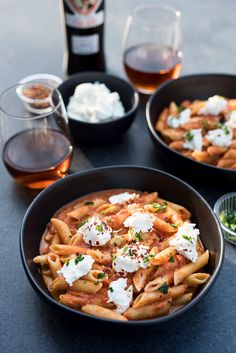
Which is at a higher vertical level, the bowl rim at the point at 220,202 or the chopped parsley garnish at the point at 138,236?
the chopped parsley garnish at the point at 138,236

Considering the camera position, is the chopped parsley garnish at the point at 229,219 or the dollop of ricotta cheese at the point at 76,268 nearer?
the dollop of ricotta cheese at the point at 76,268

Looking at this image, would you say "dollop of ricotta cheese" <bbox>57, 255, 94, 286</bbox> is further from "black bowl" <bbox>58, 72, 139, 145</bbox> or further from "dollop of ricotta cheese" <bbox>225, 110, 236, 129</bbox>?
"dollop of ricotta cheese" <bbox>225, 110, 236, 129</bbox>

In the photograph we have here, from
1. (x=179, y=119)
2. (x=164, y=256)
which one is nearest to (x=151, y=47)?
(x=179, y=119)

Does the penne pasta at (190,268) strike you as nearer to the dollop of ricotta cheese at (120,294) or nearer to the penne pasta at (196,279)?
the penne pasta at (196,279)

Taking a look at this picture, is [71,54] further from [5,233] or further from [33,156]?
[5,233]

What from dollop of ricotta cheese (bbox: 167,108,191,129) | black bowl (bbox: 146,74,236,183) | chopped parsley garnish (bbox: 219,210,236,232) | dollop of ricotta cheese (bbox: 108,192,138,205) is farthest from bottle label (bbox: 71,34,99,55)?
chopped parsley garnish (bbox: 219,210,236,232)

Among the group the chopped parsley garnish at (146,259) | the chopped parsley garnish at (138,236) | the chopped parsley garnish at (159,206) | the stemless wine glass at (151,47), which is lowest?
the chopped parsley garnish at (159,206)

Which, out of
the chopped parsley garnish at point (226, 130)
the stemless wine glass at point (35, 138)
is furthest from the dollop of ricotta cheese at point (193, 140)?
the stemless wine glass at point (35, 138)
